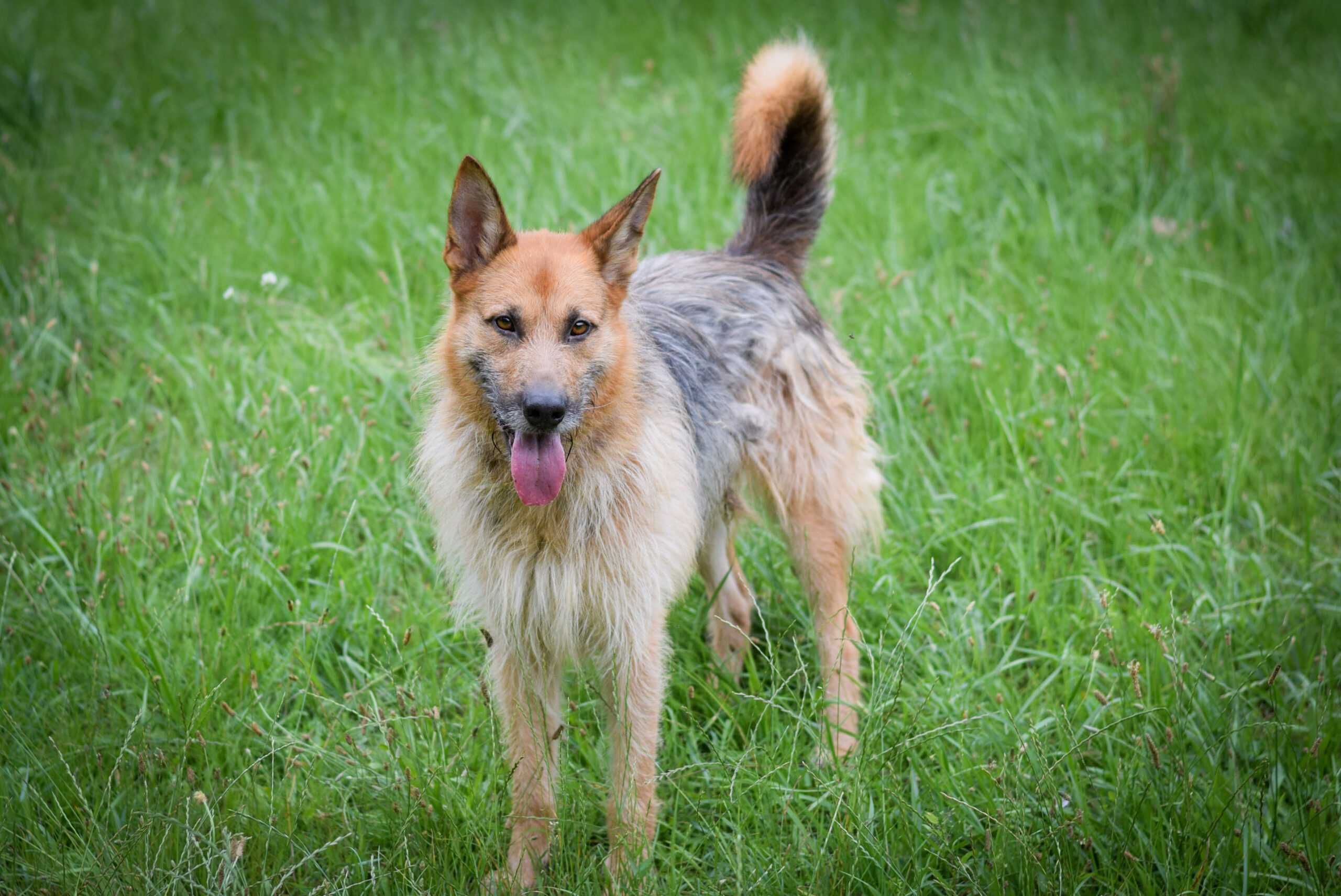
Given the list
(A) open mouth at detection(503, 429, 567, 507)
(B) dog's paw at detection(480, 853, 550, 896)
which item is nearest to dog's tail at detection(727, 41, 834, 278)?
(A) open mouth at detection(503, 429, 567, 507)

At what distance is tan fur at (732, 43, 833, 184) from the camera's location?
370 centimetres

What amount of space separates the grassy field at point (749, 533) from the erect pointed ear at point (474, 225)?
0.98m

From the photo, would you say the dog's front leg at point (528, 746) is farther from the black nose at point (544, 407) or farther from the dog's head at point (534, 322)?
the black nose at point (544, 407)

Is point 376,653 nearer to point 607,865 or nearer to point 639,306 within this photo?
A: point 607,865

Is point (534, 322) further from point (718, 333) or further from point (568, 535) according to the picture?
point (718, 333)

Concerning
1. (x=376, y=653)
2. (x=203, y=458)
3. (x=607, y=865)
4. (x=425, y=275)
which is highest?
(x=425, y=275)

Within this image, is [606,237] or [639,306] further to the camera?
[639,306]

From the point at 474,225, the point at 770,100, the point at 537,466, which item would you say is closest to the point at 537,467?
the point at 537,466

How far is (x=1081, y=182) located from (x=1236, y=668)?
3.32m

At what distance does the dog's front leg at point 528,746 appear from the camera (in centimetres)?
298

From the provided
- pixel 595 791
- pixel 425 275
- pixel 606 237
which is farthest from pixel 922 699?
pixel 425 275

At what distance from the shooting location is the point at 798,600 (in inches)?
157

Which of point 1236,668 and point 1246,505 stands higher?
point 1246,505

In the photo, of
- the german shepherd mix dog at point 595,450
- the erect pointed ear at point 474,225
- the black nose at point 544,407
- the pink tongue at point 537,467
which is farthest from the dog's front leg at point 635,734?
the erect pointed ear at point 474,225
